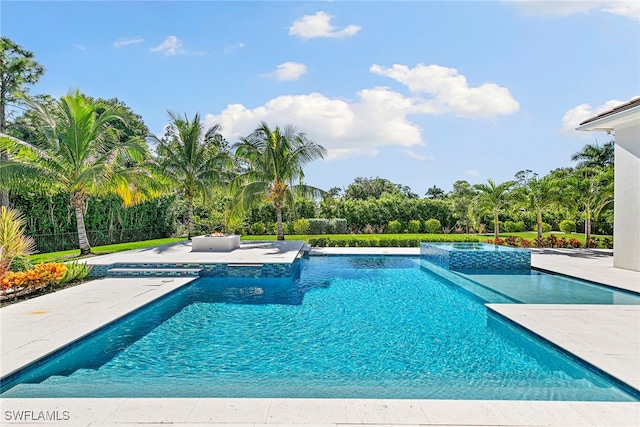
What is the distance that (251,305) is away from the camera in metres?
7.38

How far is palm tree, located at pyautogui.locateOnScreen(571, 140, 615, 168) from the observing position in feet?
101

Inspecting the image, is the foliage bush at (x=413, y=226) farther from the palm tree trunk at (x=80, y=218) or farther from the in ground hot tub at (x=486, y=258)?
the palm tree trunk at (x=80, y=218)

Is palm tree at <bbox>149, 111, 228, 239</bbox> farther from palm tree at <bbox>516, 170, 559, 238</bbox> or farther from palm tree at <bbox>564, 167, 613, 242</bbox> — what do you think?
palm tree at <bbox>564, 167, 613, 242</bbox>

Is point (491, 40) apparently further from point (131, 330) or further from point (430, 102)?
point (131, 330)

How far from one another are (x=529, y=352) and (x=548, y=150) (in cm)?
2342

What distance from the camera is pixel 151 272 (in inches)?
387

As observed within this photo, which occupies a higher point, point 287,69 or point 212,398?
point 287,69

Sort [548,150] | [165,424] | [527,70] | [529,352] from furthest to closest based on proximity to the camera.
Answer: [548,150]
[527,70]
[529,352]
[165,424]

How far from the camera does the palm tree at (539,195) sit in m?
16.2

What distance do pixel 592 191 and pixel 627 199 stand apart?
5304 mm

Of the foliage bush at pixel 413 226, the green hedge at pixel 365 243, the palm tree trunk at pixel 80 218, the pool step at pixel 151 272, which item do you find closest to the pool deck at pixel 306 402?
the pool step at pixel 151 272

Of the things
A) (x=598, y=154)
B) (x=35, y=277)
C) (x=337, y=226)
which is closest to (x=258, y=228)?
(x=337, y=226)

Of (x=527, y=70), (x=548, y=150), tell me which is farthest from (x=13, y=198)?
(x=548, y=150)

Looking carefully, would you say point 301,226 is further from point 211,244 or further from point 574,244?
point 574,244
